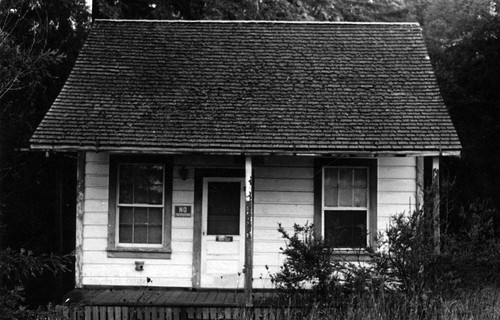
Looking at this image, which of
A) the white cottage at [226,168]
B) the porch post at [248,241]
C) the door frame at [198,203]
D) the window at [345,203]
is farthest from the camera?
the window at [345,203]

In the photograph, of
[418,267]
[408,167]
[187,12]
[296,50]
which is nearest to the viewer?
[418,267]

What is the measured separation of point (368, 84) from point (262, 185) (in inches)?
124

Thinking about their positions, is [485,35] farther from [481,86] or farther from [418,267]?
[418,267]

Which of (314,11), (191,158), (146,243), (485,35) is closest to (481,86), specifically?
(485,35)

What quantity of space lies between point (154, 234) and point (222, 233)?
4.55 ft

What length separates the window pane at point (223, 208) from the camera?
12914mm

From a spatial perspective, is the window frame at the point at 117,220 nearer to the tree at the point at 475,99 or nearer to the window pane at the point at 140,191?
the window pane at the point at 140,191

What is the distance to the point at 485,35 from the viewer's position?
61.4ft

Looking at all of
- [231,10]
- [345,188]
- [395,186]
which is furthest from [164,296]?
[231,10]

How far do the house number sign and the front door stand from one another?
30 cm

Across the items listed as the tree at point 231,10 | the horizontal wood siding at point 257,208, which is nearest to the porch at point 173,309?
the horizontal wood siding at point 257,208

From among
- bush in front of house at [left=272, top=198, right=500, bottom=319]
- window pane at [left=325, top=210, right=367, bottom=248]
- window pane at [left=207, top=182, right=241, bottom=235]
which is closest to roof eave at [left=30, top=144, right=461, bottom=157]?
window pane at [left=207, top=182, right=241, bottom=235]

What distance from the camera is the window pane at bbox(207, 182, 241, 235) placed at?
12.9m

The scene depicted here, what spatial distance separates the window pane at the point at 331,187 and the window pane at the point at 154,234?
11.4 ft
